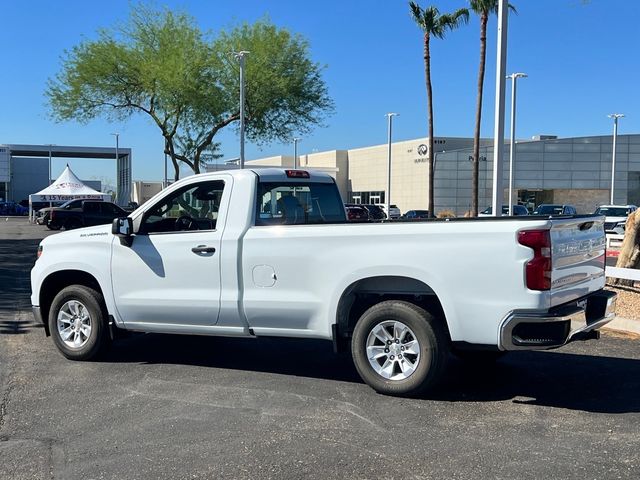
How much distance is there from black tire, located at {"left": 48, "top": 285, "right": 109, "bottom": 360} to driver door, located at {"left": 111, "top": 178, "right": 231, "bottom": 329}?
301mm

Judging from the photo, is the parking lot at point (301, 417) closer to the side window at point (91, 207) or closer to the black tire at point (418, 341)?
the black tire at point (418, 341)

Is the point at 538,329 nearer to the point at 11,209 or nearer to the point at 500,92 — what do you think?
the point at 500,92

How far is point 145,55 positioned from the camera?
91.2ft

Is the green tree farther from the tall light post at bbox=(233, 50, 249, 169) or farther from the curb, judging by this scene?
the curb

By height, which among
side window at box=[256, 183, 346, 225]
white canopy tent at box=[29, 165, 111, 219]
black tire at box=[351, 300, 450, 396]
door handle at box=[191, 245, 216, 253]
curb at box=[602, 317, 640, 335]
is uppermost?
white canopy tent at box=[29, 165, 111, 219]

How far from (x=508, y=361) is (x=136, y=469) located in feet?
14.1

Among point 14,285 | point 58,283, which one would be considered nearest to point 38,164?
point 14,285

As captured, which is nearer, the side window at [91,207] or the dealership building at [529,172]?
the side window at [91,207]

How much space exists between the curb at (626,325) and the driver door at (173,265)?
5.20m

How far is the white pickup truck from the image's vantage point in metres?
5.22

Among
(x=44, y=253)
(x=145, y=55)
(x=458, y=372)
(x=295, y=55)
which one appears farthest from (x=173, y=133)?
(x=458, y=372)

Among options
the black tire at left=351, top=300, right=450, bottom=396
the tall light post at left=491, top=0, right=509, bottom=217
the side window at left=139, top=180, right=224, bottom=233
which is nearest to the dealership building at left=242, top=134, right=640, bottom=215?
the tall light post at left=491, top=0, right=509, bottom=217

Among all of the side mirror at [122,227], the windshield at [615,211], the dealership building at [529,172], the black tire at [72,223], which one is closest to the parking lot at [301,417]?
the side mirror at [122,227]

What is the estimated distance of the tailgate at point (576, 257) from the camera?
5.22 m
